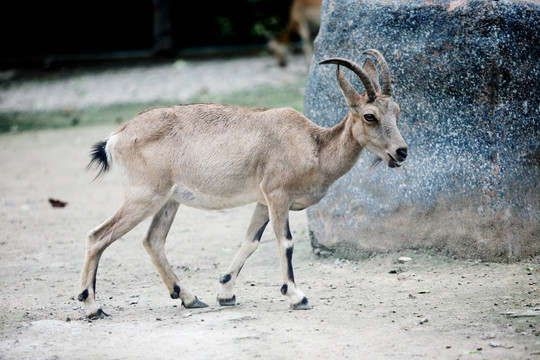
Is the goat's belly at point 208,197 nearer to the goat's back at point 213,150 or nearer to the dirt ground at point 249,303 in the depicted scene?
the goat's back at point 213,150

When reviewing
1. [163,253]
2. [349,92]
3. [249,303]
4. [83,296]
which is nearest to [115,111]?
[163,253]

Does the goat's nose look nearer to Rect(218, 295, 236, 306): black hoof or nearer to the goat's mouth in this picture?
the goat's mouth

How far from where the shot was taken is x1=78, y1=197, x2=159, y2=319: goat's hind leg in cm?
629

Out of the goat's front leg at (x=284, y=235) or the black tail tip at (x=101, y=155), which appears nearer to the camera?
the goat's front leg at (x=284, y=235)

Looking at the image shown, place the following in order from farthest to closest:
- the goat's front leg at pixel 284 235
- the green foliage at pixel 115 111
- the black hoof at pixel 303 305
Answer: the green foliage at pixel 115 111 → the goat's front leg at pixel 284 235 → the black hoof at pixel 303 305

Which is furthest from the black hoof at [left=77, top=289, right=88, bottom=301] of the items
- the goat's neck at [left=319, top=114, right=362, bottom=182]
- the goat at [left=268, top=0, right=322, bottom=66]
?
the goat at [left=268, top=0, right=322, bottom=66]

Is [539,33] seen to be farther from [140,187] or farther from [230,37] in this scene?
[230,37]

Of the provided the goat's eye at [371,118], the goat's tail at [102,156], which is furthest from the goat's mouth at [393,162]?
the goat's tail at [102,156]

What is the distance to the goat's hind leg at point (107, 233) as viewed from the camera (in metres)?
6.29

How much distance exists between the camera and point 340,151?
21.1ft

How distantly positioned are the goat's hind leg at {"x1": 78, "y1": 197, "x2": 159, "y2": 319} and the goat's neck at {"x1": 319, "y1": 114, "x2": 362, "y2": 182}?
1531 mm

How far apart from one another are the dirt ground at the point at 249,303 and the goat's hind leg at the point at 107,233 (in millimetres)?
329

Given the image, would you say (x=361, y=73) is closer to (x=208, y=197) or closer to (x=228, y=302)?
(x=208, y=197)

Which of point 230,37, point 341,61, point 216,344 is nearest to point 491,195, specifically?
point 341,61
